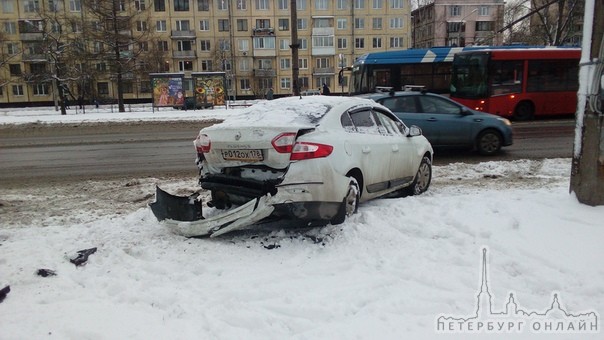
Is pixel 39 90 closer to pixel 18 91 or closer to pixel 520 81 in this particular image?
pixel 18 91

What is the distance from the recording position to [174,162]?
1181 centimetres

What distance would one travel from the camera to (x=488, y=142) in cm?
1202

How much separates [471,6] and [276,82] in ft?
121

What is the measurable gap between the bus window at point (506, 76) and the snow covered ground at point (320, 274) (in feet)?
49.9

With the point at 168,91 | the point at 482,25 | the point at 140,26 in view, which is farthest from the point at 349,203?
the point at 482,25

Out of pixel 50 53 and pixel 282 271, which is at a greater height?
pixel 50 53

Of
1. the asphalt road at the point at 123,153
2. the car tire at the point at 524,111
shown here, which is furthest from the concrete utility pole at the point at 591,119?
the car tire at the point at 524,111

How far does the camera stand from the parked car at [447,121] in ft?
37.4

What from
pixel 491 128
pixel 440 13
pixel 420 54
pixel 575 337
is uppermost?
pixel 440 13

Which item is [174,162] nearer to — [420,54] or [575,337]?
[575,337]

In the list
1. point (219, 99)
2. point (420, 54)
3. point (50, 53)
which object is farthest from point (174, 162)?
point (50, 53)

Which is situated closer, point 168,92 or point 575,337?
point 575,337

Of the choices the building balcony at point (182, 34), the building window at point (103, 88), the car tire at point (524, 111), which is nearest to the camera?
the car tire at point (524, 111)

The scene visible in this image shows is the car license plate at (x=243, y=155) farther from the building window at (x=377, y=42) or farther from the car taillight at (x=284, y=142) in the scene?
the building window at (x=377, y=42)
